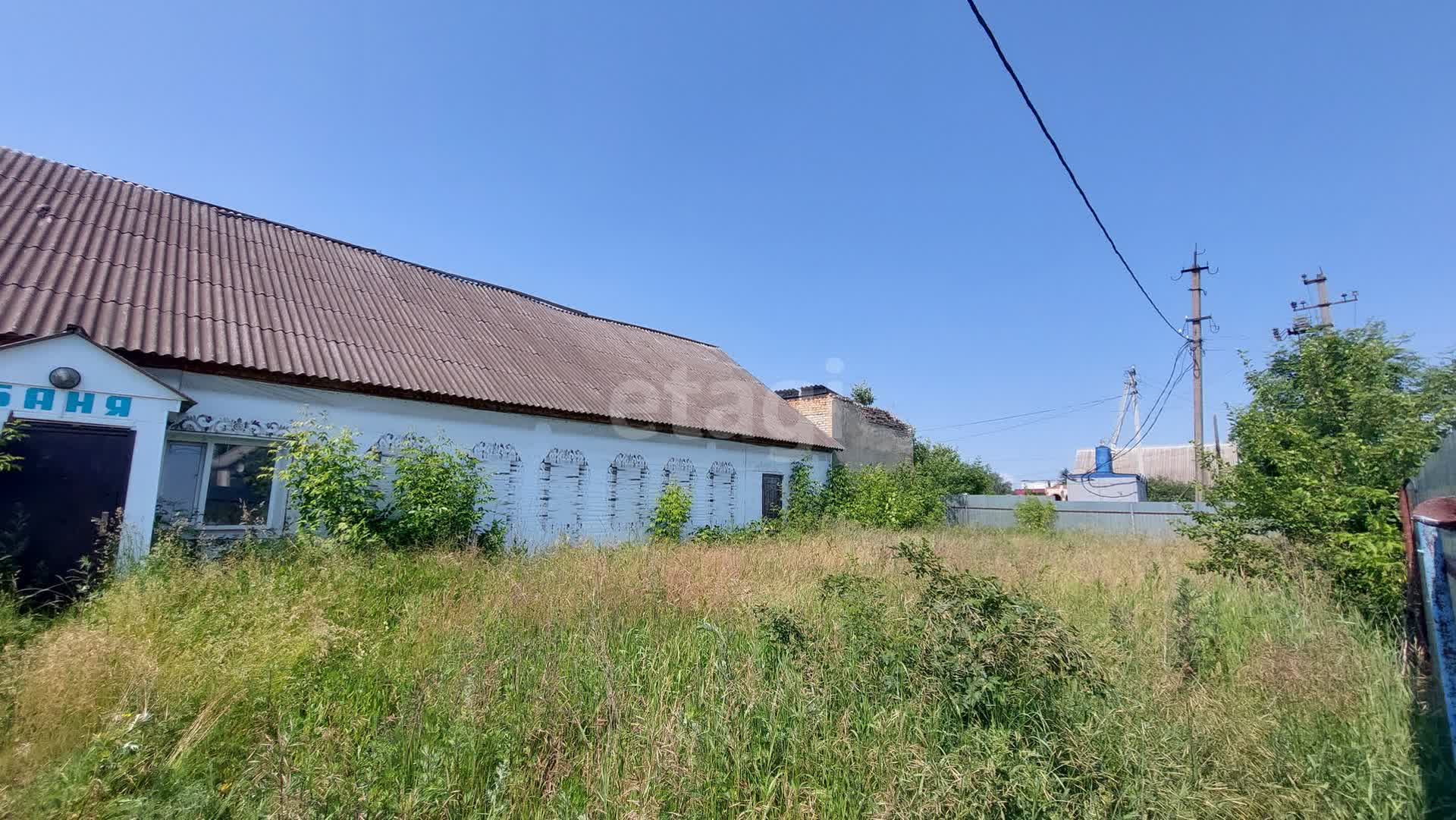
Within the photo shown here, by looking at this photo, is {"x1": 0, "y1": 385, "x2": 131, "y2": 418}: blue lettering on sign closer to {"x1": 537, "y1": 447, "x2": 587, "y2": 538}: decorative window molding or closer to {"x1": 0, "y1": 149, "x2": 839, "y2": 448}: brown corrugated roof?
{"x1": 0, "y1": 149, "x2": 839, "y2": 448}: brown corrugated roof

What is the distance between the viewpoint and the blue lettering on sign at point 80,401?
5.77m

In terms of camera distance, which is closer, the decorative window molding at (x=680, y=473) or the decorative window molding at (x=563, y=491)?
the decorative window molding at (x=563, y=491)

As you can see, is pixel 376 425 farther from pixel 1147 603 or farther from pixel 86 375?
pixel 1147 603

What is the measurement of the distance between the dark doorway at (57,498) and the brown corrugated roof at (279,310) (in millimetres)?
1452

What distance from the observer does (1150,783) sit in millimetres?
2613

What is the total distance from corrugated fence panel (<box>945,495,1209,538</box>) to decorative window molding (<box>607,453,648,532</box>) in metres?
12.7

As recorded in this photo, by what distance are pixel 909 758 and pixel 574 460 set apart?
9351 millimetres

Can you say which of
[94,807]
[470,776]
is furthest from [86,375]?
[470,776]

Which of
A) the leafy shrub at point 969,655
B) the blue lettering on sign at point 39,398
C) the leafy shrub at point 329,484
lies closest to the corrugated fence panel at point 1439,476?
the leafy shrub at point 969,655

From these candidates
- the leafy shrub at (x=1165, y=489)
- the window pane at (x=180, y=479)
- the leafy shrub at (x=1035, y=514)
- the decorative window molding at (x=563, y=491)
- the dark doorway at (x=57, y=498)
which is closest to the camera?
the dark doorway at (x=57, y=498)

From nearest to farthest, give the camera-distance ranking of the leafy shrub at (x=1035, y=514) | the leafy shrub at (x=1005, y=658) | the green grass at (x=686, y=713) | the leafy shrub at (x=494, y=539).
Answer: the green grass at (x=686, y=713) < the leafy shrub at (x=1005, y=658) < the leafy shrub at (x=494, y=539) < the leafy shrub at (x=1035, y=514)

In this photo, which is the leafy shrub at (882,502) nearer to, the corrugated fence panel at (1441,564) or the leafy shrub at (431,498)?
the leafy shrub at (431,498)

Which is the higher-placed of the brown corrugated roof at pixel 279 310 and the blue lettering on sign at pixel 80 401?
the brown corrugated roof at pixel 279 310

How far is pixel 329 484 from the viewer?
7527mm
